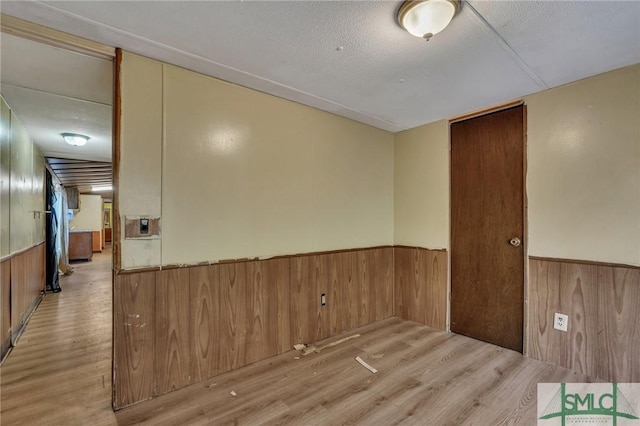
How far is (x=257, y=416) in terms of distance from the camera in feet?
5.79

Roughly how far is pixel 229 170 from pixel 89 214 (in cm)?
1106

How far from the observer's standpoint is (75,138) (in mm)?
3574

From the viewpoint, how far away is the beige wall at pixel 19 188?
2.59 m

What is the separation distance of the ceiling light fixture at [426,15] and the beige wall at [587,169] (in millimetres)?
1583

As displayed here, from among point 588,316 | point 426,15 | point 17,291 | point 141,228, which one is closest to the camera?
point 426,15

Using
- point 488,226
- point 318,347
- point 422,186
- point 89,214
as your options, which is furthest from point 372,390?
point 89,214

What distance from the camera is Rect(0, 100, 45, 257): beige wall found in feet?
8.51

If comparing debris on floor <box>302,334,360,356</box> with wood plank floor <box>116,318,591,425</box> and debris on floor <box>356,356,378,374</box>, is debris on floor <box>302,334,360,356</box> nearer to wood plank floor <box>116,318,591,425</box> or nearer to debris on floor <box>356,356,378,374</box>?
wood plank floor <box>116,318,591,425</box>

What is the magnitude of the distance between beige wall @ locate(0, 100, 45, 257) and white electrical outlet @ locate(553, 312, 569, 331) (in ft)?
15.7

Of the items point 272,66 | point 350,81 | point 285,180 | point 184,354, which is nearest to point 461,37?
point 350,81

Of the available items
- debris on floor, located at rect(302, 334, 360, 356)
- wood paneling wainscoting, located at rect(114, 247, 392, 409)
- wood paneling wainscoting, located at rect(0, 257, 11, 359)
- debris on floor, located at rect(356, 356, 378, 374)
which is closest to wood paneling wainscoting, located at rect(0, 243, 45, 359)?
wood paneling wainscoting, located at rect(0, 257, 11, 359)

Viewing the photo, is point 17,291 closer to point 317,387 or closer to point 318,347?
point 318,347

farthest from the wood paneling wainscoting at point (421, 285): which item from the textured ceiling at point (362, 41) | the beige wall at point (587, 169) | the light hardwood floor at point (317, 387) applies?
the textured ceiling at point (362, 41)

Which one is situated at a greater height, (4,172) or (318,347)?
(4,172)
